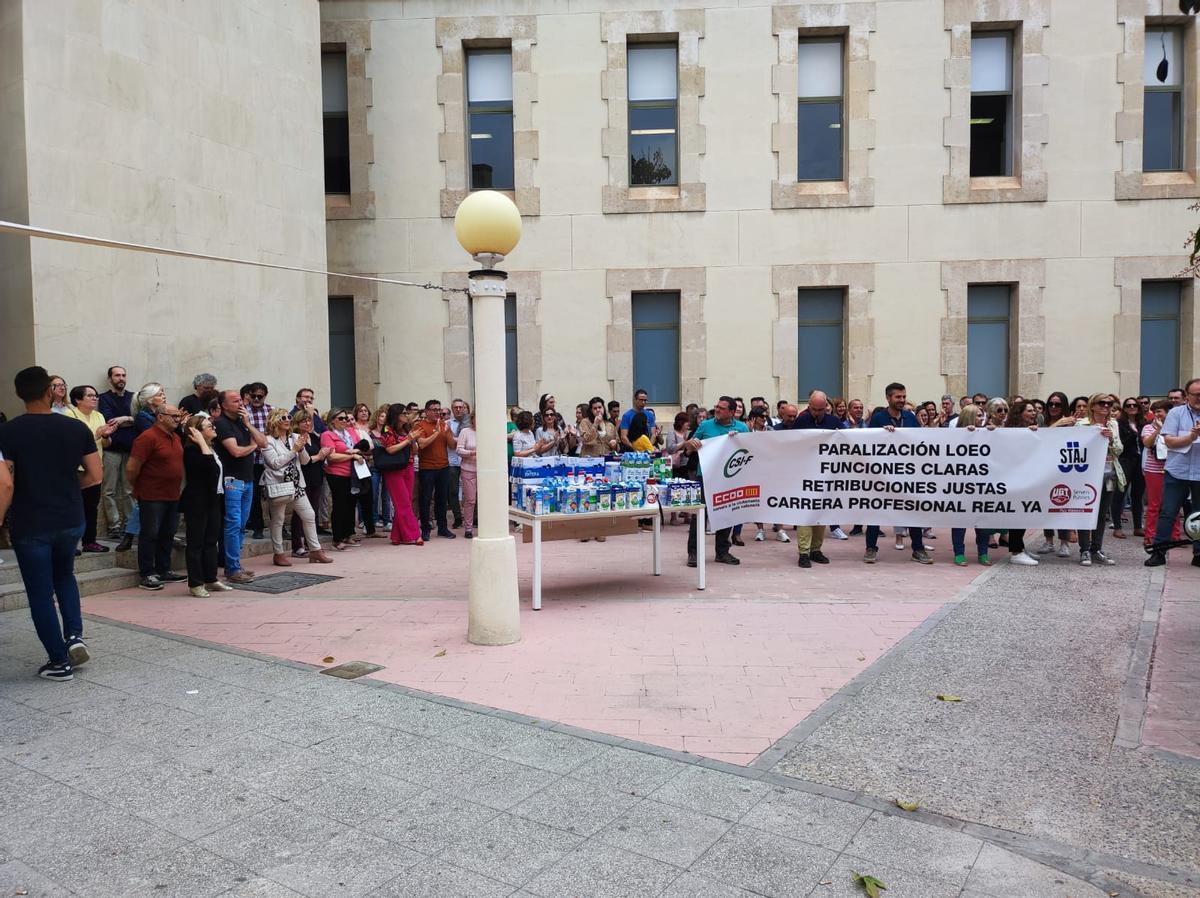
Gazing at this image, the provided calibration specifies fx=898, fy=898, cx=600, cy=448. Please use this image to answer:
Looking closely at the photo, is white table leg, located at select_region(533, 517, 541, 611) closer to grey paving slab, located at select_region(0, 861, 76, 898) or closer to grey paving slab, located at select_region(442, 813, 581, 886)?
grey paving slab, located at select_region(442, 813, 581, 886)

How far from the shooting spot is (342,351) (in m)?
17.3

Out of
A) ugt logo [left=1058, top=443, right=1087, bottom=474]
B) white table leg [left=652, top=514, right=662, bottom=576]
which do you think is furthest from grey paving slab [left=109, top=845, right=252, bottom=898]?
ugt logo [left=1058, top=443, right=1087, bottom=474]

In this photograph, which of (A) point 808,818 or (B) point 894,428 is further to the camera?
(B) point 894,428

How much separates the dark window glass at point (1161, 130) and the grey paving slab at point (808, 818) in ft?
54.6

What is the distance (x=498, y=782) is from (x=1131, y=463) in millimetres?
11717

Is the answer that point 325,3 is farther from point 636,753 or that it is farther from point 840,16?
point 636,753

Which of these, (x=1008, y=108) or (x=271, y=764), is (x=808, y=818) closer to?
(x=271, y=764)

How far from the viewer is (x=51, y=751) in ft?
15.9

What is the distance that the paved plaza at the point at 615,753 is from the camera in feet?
11.8

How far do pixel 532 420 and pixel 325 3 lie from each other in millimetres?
9183

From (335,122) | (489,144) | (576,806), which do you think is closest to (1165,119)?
(489,144)

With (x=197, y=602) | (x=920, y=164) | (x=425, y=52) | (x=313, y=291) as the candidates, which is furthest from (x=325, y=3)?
(x=197, y=602)

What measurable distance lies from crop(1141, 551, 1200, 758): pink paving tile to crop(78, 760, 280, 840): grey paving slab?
187 inches

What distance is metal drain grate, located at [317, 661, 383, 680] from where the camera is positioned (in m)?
6.14
